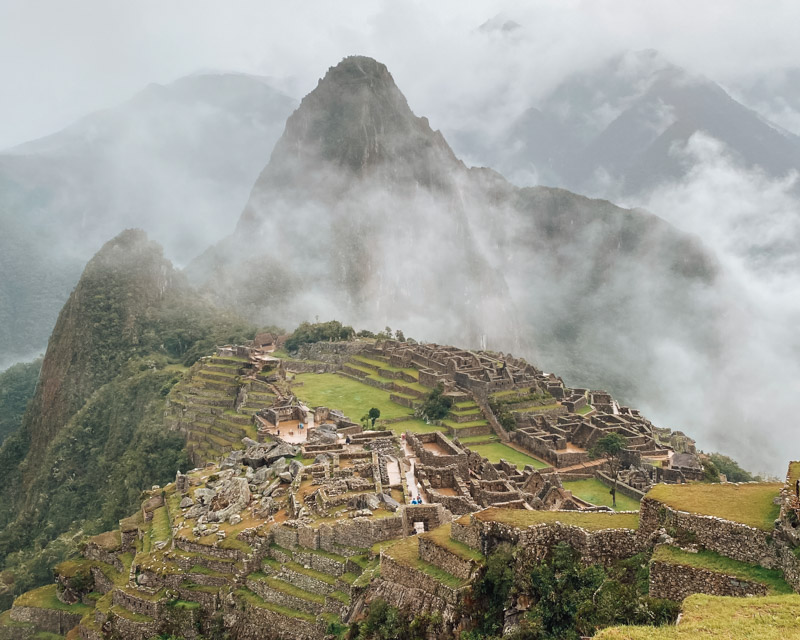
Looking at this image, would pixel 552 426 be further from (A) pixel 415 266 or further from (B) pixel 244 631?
(A) pixel 415 266

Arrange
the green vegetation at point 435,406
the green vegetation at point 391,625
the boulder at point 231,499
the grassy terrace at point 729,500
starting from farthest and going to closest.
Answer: the green vegetation at point 435,406
the boulder at point 231,499
the green vegetation at point 391,625
the grassy terrace at point 729,500

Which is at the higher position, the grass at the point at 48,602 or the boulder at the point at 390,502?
the boulder at the point at 390,502

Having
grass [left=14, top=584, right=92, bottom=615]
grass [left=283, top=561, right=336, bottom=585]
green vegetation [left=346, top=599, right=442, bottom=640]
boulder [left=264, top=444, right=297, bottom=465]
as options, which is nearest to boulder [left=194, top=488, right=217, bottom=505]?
boulder [left=264, top=444, right=297, bottom=465]

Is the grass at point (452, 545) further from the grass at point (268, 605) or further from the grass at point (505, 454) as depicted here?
the grass at point (505, 454)

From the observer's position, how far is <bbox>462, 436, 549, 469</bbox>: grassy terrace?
4146 centimetres

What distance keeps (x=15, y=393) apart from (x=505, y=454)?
101 meters

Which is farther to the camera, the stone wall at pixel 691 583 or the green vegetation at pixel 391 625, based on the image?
the green vegetation at pixel 391 625

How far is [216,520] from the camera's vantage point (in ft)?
60.8

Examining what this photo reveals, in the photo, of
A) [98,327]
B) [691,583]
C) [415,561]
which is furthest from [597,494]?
[98,327]

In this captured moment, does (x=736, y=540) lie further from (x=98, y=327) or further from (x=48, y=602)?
(x=98, y=327)

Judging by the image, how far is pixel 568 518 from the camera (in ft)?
35.0

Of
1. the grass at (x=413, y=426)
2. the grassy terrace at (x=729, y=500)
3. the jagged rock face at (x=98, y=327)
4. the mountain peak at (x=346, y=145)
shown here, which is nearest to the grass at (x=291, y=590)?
the grassy terrace at (x=729, y=500)

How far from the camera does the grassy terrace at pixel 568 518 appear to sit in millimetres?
10156

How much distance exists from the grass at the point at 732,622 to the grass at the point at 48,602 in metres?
22.6
